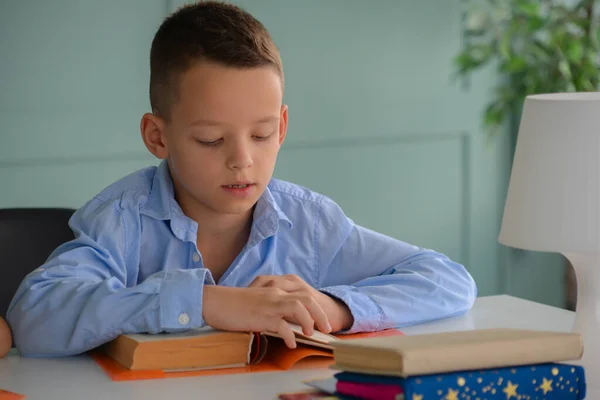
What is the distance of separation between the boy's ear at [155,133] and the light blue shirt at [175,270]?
3 centimetres

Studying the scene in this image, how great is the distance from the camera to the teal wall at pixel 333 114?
2.89m

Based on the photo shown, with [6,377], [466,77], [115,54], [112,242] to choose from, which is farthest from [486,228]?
[6,377]

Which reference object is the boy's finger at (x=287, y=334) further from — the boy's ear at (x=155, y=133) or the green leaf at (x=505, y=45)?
the green leaf at (x=505, y=45)

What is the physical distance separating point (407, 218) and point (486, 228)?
→ 36 cm

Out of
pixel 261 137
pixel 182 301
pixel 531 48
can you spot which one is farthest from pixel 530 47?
pixel 182 301

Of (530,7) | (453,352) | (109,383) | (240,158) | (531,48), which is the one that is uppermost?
(530,7)

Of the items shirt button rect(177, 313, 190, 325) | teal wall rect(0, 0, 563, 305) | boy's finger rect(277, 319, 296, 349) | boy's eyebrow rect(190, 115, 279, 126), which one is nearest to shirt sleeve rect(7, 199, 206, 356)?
shirt button rect(177, 313, 190, 325)

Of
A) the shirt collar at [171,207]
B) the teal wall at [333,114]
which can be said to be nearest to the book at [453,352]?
the shirt collar at [171,207]

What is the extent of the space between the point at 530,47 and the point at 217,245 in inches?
82.7

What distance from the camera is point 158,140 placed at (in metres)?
1.50

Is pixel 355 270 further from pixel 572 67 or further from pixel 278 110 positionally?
pixel 572 67

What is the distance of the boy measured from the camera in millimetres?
1236

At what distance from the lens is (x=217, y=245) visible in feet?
5.05

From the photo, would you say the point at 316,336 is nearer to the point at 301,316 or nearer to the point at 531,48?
the point at 301,316
